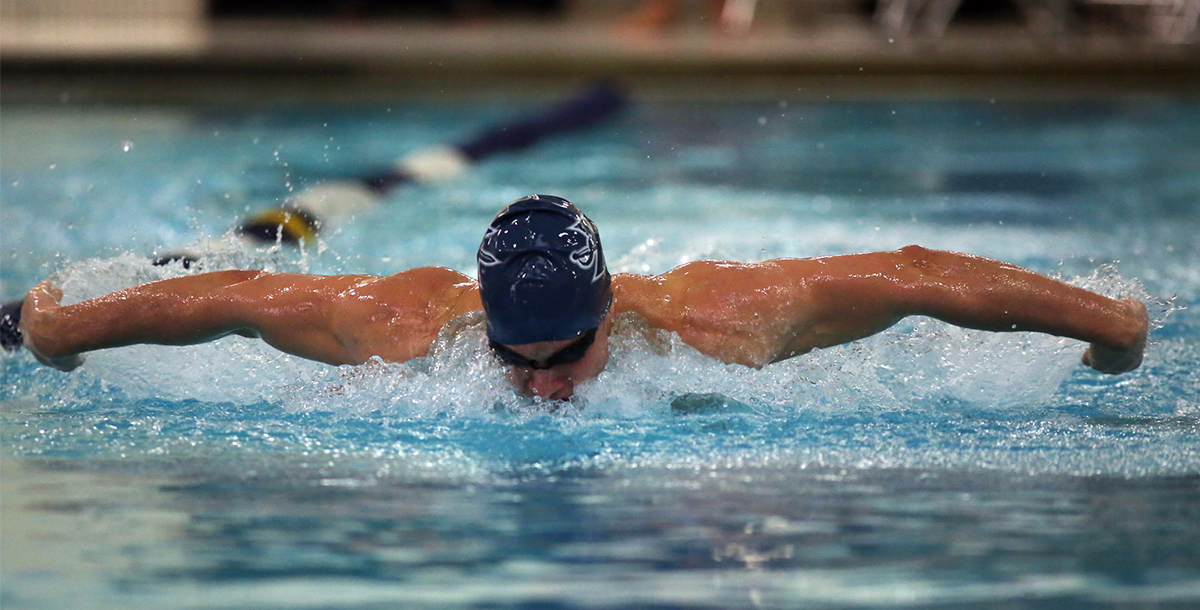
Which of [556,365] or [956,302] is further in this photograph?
[956,302]

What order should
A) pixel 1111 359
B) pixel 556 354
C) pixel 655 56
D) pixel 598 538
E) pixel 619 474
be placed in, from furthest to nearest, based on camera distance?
1. pixel 655 56
2. pixel 1111 359
3. pixel 556 354
4. pixel 619 474
5. pixel 598 538

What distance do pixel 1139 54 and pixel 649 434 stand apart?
25.2 feet

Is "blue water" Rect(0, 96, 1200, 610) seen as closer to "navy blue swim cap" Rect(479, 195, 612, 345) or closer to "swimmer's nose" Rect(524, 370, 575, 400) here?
"swimmer's nose" Rect(524, 370, 575, 400)

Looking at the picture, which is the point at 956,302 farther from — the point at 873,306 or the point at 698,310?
the point at 698,310

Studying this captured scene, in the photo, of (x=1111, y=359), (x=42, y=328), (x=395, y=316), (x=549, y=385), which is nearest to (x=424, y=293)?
(x=395, y=316)

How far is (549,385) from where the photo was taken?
8.34 feet

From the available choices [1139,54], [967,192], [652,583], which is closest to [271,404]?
[652,583]

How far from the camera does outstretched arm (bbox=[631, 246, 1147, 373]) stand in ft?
8.57

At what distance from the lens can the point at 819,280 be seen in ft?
8.73

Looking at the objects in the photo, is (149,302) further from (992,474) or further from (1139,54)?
(1139,54)

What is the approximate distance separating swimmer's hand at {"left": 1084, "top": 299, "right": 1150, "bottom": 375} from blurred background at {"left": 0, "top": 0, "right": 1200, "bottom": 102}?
615cm

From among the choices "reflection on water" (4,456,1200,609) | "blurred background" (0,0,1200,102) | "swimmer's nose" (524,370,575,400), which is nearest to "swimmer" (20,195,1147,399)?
"swimmer's nose" (524,370,575,400)

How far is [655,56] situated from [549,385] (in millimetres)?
6622

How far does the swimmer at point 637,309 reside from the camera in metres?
2.60
